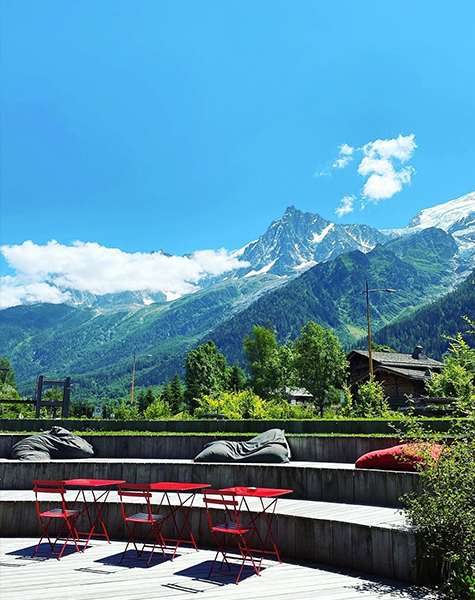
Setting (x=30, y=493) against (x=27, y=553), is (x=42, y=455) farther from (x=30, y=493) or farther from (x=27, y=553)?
(x=27, y=553)

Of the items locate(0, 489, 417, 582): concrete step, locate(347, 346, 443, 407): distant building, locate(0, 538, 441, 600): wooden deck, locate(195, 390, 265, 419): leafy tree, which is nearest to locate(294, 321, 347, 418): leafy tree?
locate(347, 346, 443, 407): distant building

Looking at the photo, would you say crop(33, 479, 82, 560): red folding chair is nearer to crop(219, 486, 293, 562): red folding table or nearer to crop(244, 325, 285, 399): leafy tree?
crop(219, 486, 293, 562): red folding table

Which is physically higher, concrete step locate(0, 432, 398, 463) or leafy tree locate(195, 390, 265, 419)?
leafy tree locate(195, 390, 265, 419)

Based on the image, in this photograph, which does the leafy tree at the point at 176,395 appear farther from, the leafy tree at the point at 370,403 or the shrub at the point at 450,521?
the shrub at the point at 450,521

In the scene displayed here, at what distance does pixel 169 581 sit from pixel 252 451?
569cm

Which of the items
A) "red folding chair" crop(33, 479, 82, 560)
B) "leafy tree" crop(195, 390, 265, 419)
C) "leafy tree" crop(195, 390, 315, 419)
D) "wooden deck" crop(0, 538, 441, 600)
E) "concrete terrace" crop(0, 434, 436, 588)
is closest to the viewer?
"wooden deck" crop(0, 538, 441, 600)

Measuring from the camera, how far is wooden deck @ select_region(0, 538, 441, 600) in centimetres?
519

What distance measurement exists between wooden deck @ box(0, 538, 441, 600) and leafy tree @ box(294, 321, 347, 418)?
106 ft

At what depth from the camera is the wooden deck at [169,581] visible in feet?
17.0

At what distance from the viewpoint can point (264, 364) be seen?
6844 centimetres

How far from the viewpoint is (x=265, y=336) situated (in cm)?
7219

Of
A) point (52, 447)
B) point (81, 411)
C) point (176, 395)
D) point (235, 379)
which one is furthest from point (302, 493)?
point (235, 379)

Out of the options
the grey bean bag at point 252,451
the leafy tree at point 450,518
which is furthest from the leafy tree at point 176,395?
the leafy tree at point 450,518

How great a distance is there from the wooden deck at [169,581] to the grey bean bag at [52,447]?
583cm
